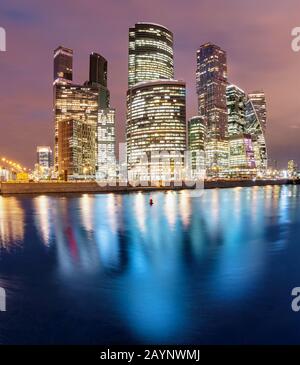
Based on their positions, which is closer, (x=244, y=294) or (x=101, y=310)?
(x=101, y=310)

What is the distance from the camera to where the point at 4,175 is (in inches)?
4734

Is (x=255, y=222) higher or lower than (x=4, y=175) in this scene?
lower

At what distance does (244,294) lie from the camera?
Result: 1181 centimetres

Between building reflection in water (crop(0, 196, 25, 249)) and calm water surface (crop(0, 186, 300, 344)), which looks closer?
calm water surface (crop(0, 186, 300, 344))

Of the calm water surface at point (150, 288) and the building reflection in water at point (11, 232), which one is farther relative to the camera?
the building reflection in water at point (11, 232)

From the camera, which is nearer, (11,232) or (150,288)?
(150,288)

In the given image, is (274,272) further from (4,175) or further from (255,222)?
(4,175)

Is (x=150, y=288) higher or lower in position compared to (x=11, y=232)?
higher
